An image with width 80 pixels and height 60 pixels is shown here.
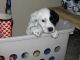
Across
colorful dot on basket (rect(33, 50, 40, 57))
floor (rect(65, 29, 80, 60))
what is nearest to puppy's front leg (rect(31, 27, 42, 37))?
colorful dot on basket (rect(33, 50, 40, 57))

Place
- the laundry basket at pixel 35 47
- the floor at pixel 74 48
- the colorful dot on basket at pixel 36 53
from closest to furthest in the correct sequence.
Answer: the laundry basket at pixel 35 47
the colorful dot on basket at pixel 36 53
the floor at pixel 74 48

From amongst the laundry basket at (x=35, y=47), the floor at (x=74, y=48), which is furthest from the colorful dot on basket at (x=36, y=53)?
the floor at (x=74, y=48)

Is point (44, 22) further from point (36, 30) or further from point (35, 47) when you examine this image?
point (35, 47)

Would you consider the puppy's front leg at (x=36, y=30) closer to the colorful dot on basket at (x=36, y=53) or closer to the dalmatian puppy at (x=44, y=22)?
the dalmatian puppy at (x=44, y=22)

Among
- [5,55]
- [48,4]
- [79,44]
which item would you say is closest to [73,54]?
[79,44]

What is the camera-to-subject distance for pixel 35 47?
3.83 feet

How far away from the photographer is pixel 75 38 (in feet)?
6.88

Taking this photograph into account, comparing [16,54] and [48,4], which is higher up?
[48,4]

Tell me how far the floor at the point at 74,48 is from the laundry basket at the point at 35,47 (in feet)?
1.44

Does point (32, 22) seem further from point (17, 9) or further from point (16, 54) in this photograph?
point (17, 9)

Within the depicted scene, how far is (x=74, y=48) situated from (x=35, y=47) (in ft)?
2.74

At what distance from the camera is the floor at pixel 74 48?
1.74 metres

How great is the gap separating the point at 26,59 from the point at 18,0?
791mm

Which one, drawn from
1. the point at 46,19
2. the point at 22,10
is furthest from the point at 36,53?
the point at 22,10
